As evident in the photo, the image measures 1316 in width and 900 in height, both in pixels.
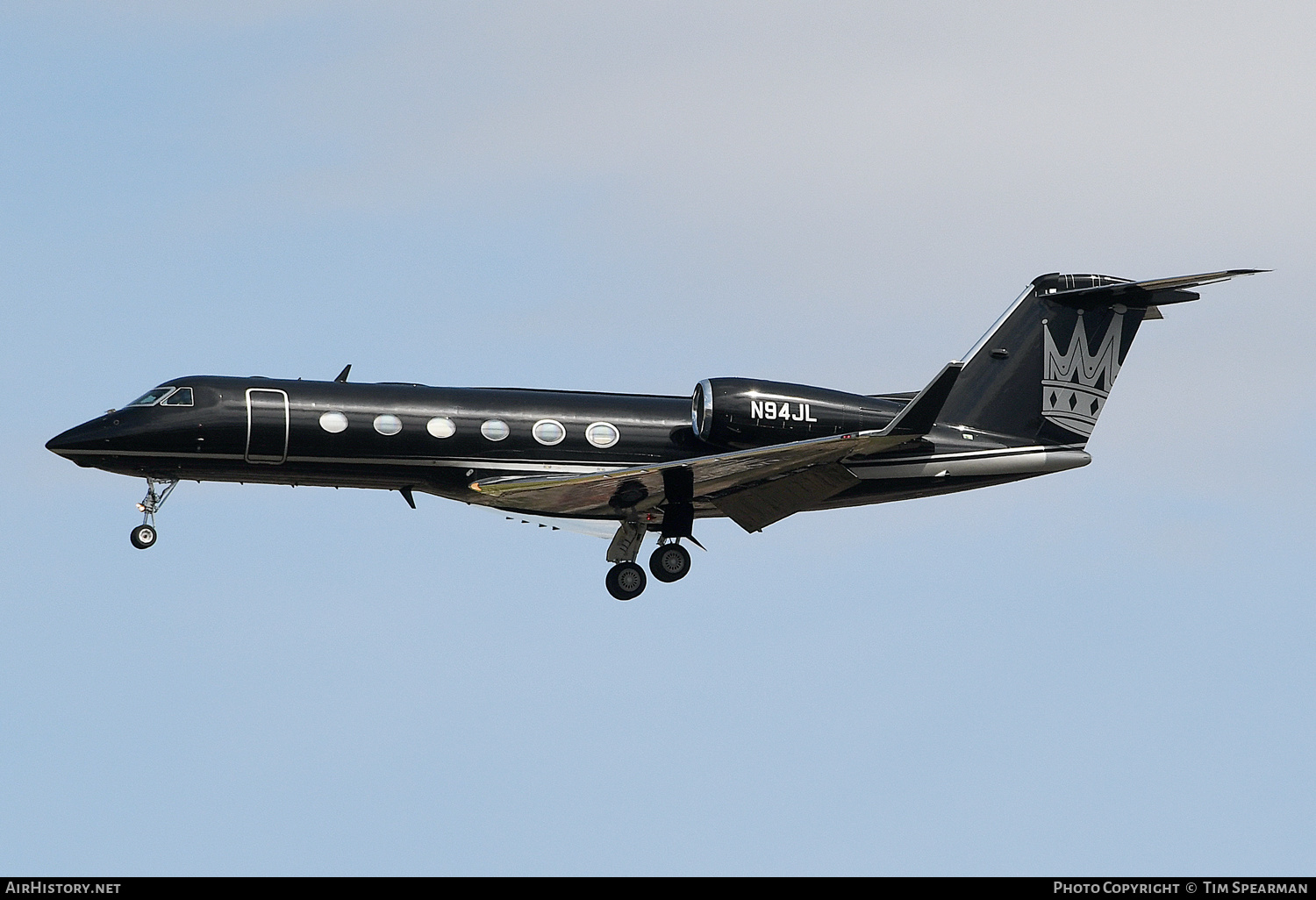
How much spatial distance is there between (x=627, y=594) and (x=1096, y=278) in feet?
42.4

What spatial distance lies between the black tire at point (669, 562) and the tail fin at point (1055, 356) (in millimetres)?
6952

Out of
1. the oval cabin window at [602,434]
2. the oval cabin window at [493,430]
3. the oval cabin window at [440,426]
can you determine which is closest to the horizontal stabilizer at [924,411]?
the oval cabin window at [602,434]

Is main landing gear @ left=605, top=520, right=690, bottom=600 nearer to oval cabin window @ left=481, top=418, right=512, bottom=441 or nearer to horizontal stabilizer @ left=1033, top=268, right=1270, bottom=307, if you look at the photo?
oval cabin window @ left=481, top=418, right=512, bottom=441

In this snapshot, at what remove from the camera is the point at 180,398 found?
36.2m

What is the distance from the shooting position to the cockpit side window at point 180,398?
119 feet

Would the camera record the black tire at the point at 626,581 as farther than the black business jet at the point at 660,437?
Yes

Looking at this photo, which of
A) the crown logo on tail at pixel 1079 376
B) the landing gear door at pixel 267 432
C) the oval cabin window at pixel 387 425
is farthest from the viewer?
the crown logo on tail at pixel 1079 376

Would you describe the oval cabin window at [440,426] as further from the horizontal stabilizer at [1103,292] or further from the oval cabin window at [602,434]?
the horizontal stabilizer at [1103,292]

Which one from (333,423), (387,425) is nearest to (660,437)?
(387,425)

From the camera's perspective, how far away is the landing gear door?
35.9 metres

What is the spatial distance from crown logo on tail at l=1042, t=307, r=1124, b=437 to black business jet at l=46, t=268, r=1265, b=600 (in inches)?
1.7

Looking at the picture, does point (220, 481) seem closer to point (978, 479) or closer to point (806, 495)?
point (806, 495)

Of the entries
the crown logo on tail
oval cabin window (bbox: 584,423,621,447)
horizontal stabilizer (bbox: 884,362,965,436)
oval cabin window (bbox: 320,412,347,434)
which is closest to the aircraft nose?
oval cabin window (bbox: 320,412,347,434)
